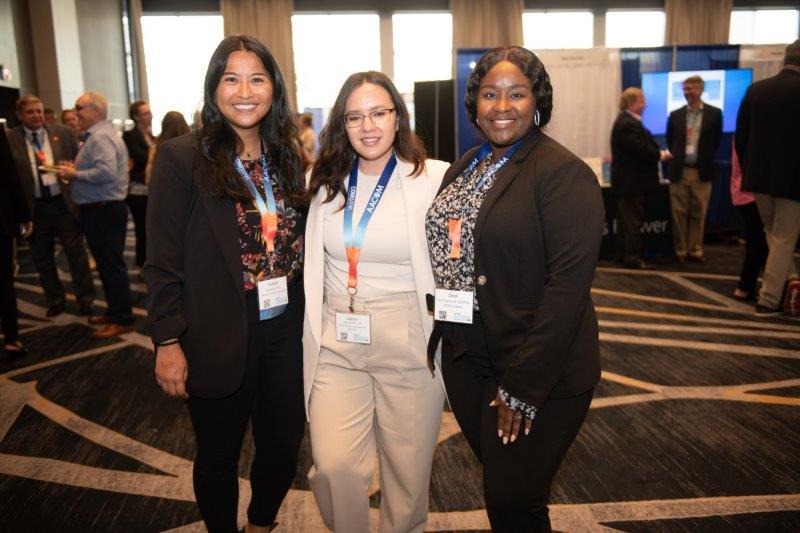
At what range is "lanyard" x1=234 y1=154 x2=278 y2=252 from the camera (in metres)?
1.77

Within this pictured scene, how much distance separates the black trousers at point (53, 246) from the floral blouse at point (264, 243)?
3837 mm

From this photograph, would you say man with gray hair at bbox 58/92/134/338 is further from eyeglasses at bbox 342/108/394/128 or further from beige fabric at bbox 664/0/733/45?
beige fabric at bbox 664/0/733/45

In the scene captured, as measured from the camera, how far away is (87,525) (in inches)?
89.1

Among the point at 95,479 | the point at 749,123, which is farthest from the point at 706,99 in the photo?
the point at 95,479

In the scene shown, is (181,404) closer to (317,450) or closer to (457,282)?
(317,450)

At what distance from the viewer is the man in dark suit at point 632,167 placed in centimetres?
630

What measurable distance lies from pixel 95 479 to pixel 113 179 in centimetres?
261

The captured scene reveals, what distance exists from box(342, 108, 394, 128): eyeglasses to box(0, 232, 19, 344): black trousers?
10.0ft

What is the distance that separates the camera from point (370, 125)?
5.92ft

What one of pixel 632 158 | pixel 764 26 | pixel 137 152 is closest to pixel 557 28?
pixel 764 26

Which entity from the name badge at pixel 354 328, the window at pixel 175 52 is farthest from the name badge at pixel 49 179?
the window at pixel 175 52

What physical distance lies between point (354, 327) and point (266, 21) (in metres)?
12.0

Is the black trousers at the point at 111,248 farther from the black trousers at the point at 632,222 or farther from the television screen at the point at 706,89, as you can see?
A: the television screen at the point at 706,89

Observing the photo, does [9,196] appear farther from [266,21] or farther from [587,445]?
[266,21]
